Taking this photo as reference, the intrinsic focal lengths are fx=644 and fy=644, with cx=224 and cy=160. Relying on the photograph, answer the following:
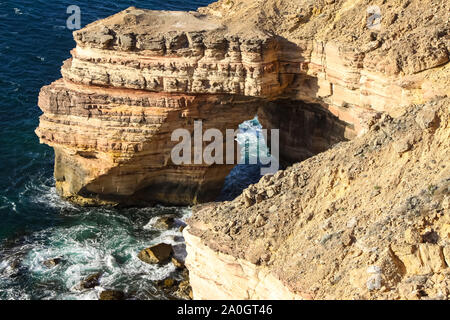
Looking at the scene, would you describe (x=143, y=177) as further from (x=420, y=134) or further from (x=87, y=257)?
(x=420, y=134)

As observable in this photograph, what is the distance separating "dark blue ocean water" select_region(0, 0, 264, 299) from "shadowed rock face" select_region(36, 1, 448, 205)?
2017 mm

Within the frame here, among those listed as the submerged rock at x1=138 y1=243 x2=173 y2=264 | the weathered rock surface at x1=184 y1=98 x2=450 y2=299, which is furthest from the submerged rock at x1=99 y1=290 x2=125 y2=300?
the weathered rock surface at x1=184 y1=98 x2=450 y2=299

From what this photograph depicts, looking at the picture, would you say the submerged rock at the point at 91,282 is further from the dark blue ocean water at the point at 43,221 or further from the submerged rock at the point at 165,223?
the submerged rock at the point at 165,223

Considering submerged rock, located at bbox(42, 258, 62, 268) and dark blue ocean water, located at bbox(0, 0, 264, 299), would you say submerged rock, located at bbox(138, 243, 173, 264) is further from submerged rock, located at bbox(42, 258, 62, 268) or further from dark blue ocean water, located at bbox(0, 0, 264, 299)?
submerged rock, located at bbox(42, 258, 62, 268)

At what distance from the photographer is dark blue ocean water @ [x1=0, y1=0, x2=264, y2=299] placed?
101ft

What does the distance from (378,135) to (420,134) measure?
1556mm

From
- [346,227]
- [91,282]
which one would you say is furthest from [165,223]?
[346,227]

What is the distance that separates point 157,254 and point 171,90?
8.25m

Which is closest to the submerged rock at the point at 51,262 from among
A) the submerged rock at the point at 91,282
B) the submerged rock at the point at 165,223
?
the submerged rock at the point at 91,282

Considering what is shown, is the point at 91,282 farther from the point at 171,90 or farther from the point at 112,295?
the point at 171,90

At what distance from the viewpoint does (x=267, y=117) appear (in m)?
39.7

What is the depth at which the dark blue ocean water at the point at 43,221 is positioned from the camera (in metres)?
30.7

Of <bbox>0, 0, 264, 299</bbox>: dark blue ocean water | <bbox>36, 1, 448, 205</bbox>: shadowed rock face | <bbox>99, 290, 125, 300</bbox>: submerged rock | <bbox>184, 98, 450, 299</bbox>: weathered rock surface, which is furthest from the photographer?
<bbox>36, 1, 448, 205</bbox>: shadowed rock face

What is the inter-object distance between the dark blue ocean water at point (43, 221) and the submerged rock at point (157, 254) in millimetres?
373
